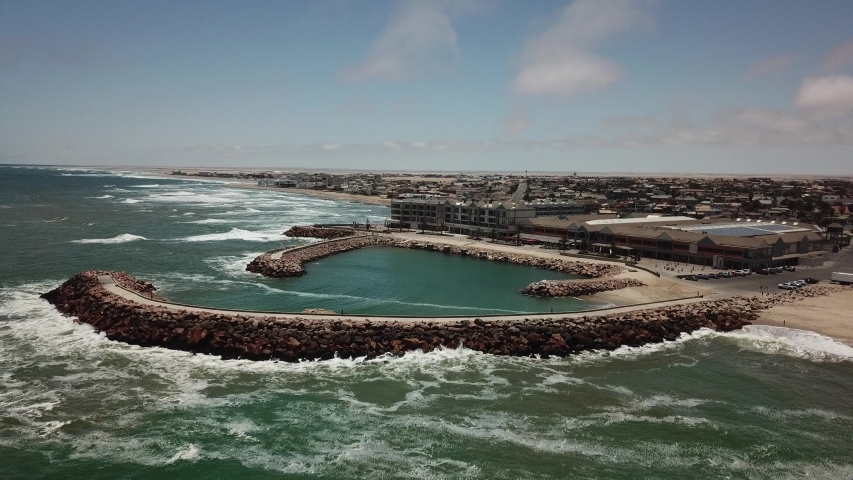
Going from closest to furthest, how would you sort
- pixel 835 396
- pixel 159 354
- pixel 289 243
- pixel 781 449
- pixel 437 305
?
pixel 781 449
pixel 835 396
pixel 159 354
pixel 437 305
pixel 289 243

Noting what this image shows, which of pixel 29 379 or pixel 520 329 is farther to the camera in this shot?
pixel 520 329

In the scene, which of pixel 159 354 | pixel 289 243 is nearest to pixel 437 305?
pixel 159 354

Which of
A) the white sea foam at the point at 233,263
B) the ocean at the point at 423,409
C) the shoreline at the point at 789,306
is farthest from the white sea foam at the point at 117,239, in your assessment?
the shoreline at the point at 789,306

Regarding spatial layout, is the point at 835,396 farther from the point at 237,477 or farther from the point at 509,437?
the point at 237,477

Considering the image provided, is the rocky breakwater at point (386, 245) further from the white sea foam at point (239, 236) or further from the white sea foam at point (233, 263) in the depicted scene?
the white sea foam at point (239, 236)

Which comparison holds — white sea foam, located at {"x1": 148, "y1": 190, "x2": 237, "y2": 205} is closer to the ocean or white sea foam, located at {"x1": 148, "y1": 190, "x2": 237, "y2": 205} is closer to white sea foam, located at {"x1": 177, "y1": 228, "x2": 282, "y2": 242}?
white sea foam, located at {"x1": 177, "y1": 228, "x2": 282, "y2": 242}

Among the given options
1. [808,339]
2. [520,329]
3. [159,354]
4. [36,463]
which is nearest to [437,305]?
[520,329]

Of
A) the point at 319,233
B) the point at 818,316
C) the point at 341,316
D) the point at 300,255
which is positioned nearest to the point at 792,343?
the point at 818,316

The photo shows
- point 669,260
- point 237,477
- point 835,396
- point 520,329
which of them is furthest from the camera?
point 669,260
